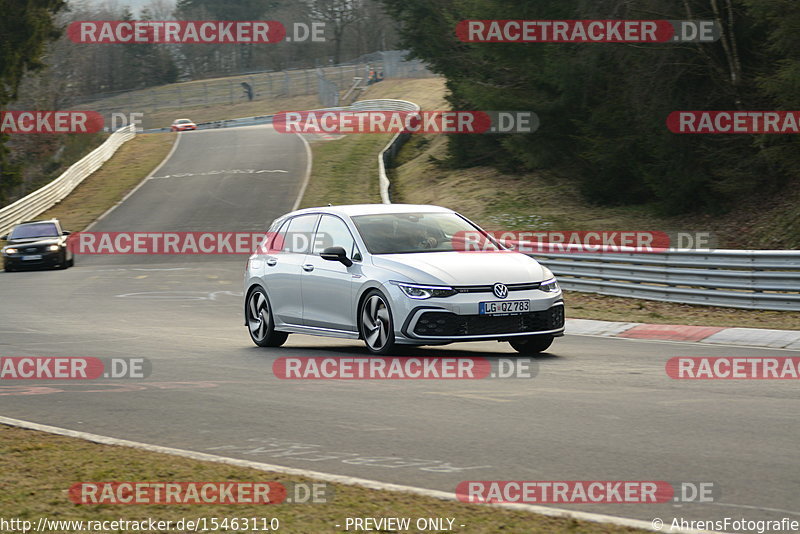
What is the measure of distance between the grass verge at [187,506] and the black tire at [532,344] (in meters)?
5.73

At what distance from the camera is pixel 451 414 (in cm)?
897

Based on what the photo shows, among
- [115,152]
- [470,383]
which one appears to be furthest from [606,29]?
[115,152]

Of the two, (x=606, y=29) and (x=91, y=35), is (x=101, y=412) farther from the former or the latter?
(x=91, y=35)

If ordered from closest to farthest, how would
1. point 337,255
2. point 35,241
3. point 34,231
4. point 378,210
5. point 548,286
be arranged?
point 548,286 < point 337,255 < point 378,210 < point 35,241 < point 34,231

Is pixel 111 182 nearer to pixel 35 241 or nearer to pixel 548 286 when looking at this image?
pixel 35 241

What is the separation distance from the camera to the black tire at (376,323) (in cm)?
1217

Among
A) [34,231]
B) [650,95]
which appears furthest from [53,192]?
[650,95]

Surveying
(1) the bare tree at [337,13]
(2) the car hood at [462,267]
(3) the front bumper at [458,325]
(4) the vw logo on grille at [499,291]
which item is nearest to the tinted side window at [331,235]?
(2) the car hood at [462,267]

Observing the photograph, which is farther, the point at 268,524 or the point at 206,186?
the point at 206,186

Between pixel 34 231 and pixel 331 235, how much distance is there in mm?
21626

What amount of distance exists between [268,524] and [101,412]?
4.45 meters

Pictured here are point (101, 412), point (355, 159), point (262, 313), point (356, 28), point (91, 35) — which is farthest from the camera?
point (356, 28)

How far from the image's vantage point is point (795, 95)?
25.3m

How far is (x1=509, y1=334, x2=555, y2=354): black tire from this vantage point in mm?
12420
